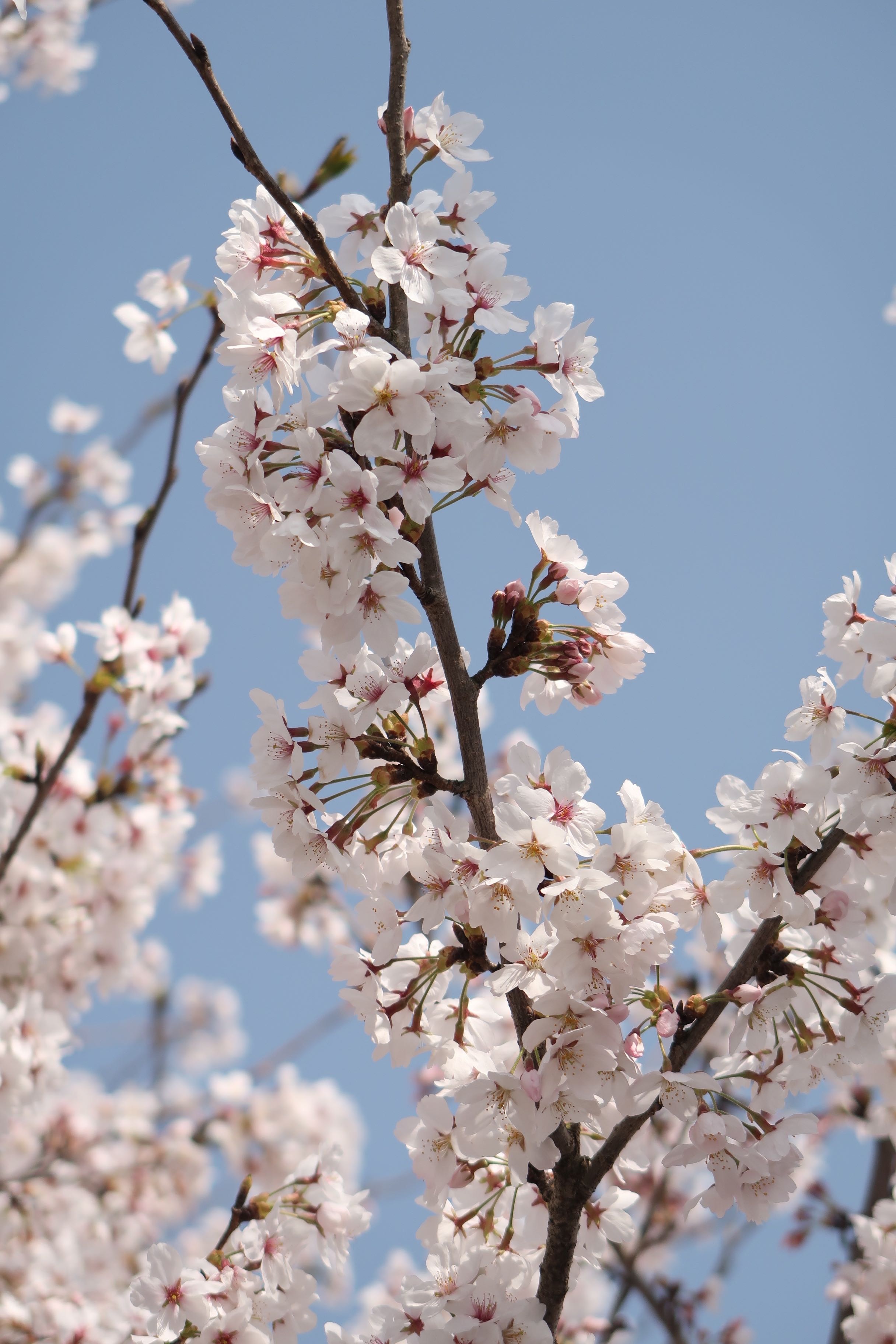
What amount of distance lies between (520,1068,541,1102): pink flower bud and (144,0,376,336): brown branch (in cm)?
123

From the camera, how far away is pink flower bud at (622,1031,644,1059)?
168cm

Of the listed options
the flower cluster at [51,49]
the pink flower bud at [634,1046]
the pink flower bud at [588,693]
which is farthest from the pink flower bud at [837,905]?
the flower cluster at [51,49]

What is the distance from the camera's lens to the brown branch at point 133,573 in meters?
3.13

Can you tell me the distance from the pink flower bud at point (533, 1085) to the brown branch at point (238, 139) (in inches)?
48.4

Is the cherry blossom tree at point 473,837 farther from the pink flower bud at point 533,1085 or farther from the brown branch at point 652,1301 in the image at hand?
the brown branch at point 652,1301

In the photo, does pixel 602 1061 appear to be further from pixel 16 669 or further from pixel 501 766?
pixel 16 669

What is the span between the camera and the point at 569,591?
68.6 inches

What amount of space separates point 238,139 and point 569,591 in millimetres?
880

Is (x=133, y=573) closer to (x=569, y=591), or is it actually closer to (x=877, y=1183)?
(x=569, y=591)

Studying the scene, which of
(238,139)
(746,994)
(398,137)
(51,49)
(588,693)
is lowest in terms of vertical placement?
(746,994)

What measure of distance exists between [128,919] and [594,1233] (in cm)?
338

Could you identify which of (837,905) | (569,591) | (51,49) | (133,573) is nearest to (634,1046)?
(837,905)

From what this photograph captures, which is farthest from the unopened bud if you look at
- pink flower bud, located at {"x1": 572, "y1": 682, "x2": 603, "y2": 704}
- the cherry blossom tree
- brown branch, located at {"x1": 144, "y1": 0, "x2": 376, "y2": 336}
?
brown branch, located at {"x1": 144, "y1": 0, "x2": 376, "y2": 336}

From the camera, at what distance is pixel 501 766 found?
493cm
